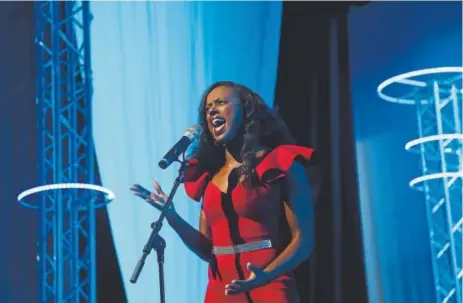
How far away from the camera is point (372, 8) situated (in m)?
4.90

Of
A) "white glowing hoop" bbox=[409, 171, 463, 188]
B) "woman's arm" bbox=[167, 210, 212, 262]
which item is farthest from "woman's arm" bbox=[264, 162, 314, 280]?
"white glowing hoop" bbox=[409, 171, 463, 188]

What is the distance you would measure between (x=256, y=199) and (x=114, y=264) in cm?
155

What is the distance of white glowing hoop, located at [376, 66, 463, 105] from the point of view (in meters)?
4.34

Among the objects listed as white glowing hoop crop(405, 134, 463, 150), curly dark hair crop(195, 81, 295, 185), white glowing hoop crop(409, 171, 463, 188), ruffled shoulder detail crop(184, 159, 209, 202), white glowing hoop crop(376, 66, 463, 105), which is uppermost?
white glowing hoop crop(376, 66, 463, 105)

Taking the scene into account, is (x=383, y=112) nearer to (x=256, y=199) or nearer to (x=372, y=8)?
(x=372, y=8)

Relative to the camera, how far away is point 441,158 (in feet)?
14.3

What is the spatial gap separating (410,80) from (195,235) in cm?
197

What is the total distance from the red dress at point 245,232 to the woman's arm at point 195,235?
6 cm

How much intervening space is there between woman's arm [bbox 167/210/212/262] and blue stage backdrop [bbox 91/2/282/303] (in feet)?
3.85

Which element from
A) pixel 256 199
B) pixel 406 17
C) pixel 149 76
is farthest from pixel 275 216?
pixel 406 17

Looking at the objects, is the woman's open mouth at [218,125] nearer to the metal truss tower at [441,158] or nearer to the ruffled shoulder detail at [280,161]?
the ruffled shoulder detail at [280,161]

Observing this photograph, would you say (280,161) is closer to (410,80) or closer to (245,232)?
(245,232)

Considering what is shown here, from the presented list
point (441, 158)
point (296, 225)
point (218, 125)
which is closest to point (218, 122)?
point (218, 125)

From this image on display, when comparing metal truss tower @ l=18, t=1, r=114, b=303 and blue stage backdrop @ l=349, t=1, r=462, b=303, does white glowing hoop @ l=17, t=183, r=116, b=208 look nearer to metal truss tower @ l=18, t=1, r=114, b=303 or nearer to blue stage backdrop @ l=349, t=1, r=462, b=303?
metal truss tower @ l=18, t=1, r=114, b=303
